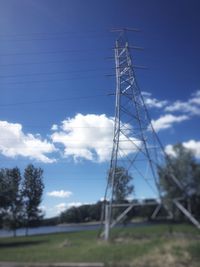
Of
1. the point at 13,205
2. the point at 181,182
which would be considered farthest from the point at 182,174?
the point at 13,205

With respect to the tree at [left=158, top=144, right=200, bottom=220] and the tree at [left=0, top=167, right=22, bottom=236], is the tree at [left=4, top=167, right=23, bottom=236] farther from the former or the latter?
the tree at [left=158, top=144, right=200, bottom=220]

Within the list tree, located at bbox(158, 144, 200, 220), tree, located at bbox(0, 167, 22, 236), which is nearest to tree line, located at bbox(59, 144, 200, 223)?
tree, located at bbox(158, 144, 200, 220)

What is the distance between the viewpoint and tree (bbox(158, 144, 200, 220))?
81.3ft

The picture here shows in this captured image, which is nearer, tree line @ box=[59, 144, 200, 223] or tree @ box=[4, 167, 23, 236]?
tree line @ box=[59, 144, 200, 223]

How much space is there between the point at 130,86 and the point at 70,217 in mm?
61746

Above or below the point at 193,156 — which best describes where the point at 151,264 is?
below

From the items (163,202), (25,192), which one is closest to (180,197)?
(163,202)

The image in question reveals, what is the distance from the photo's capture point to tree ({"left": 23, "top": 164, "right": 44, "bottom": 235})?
66750mm

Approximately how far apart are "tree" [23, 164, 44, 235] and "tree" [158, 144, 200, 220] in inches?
1693

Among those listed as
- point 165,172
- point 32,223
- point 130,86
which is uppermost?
point 130,86

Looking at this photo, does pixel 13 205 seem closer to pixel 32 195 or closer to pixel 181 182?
pixel 32 195

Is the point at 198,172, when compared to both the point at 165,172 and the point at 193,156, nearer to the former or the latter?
the point at 193,156

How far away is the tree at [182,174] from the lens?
2478cm

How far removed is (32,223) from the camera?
6862cm
